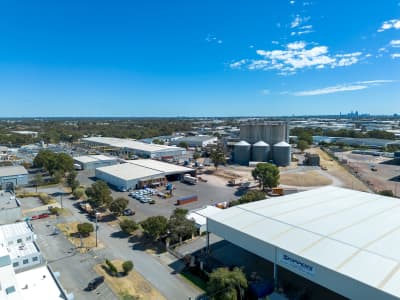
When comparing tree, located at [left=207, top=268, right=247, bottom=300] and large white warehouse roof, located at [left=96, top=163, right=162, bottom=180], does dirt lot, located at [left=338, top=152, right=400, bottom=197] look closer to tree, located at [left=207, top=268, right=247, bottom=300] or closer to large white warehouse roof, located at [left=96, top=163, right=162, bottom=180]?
tree, located at [left=207, top=268, right=247, bottom=300]

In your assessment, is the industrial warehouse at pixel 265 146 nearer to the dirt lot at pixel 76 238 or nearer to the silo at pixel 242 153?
the silo at pixel 242 153

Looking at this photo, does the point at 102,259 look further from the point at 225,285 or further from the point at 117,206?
the point at 225,285

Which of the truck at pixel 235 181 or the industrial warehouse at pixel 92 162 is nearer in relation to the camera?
the truck at pixel 235 181

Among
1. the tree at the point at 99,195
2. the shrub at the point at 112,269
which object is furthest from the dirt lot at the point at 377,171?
Result: the tree at the point at 99,195

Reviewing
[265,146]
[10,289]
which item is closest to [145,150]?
[265,146]

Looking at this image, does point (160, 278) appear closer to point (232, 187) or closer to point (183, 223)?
point (183, 223)
